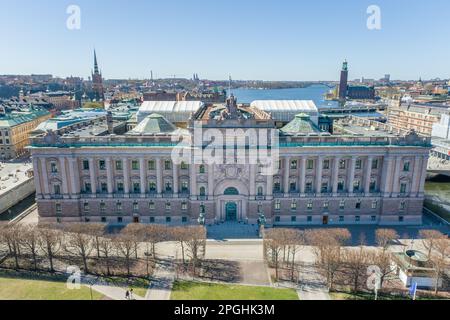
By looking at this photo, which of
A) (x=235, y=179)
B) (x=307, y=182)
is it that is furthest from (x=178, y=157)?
(x=307, y=182)

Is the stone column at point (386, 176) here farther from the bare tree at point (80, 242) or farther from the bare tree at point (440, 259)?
the bare tree at point (80, 242)

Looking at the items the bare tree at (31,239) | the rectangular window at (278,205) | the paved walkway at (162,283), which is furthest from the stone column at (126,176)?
the rectangular window at (278,205)

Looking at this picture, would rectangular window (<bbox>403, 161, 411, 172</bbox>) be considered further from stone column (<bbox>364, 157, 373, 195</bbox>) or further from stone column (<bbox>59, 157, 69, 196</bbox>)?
stone column (<bbox>59, 157, 69, 196</bbox>)

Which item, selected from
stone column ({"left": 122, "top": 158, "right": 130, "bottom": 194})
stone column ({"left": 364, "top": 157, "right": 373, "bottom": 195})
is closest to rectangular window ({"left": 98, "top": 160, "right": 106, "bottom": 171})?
stone column ({"left": 122, "top": 158, "right": 130, "bottom": 194})

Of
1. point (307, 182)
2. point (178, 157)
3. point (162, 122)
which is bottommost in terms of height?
point (307, 182)

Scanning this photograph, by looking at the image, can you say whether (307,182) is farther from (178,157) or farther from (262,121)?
(178,157)
